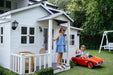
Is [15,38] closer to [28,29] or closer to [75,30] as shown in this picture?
[28,29]

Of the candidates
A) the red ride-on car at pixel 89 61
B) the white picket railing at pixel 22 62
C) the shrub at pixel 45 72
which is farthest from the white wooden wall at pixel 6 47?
the red ride-on car at pixel 89 61

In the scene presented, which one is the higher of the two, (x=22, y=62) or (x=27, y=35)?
(x=27, y=35)

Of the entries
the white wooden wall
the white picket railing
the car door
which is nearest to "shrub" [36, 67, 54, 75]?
the white picket railing

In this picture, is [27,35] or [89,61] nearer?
[27,35]

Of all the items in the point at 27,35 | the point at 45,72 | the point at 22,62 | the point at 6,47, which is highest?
the point at 27,35

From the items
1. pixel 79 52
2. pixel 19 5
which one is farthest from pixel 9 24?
pixel 19 5

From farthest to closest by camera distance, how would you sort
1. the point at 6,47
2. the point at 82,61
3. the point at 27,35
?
the point at 82,61, the point at 27,35, the point at 6,47

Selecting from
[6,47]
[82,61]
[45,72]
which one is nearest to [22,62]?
[45,72]

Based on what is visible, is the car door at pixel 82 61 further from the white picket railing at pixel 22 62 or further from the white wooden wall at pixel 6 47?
the white wooden wall at pixel 6 47

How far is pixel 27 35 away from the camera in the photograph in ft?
21.6

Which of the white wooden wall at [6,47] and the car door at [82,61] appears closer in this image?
the white wooden wall at [6,47]

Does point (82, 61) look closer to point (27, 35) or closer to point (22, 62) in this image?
point (27, 35)

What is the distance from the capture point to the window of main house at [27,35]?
646 cm

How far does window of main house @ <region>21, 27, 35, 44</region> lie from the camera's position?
6465 mm
